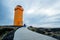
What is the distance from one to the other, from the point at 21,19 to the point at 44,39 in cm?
1673

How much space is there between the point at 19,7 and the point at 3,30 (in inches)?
418

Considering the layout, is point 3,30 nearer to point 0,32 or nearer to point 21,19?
point 0,32

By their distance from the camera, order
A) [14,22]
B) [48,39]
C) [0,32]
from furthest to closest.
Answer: [14,22] → [0,32] → [48,39]

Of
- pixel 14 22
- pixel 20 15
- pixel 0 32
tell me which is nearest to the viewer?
pixel 0 32

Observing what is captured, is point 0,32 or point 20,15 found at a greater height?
point 20,15

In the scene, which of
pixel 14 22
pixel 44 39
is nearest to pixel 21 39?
pixel 44 39

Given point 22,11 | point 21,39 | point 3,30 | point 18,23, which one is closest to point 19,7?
point 22,11

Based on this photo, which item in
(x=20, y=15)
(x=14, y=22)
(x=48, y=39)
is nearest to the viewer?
(x=48, y=39)

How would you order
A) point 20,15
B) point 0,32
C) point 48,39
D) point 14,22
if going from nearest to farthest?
point 48,39 < point 0,32 < point 14,22 < point 20,15

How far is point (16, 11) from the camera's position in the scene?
22406 millimetres

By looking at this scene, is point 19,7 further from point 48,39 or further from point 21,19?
point 48,39

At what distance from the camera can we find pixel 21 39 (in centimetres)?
606

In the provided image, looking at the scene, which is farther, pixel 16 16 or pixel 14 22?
pixel 16 16

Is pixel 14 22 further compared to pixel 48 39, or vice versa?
pixel 14 22
